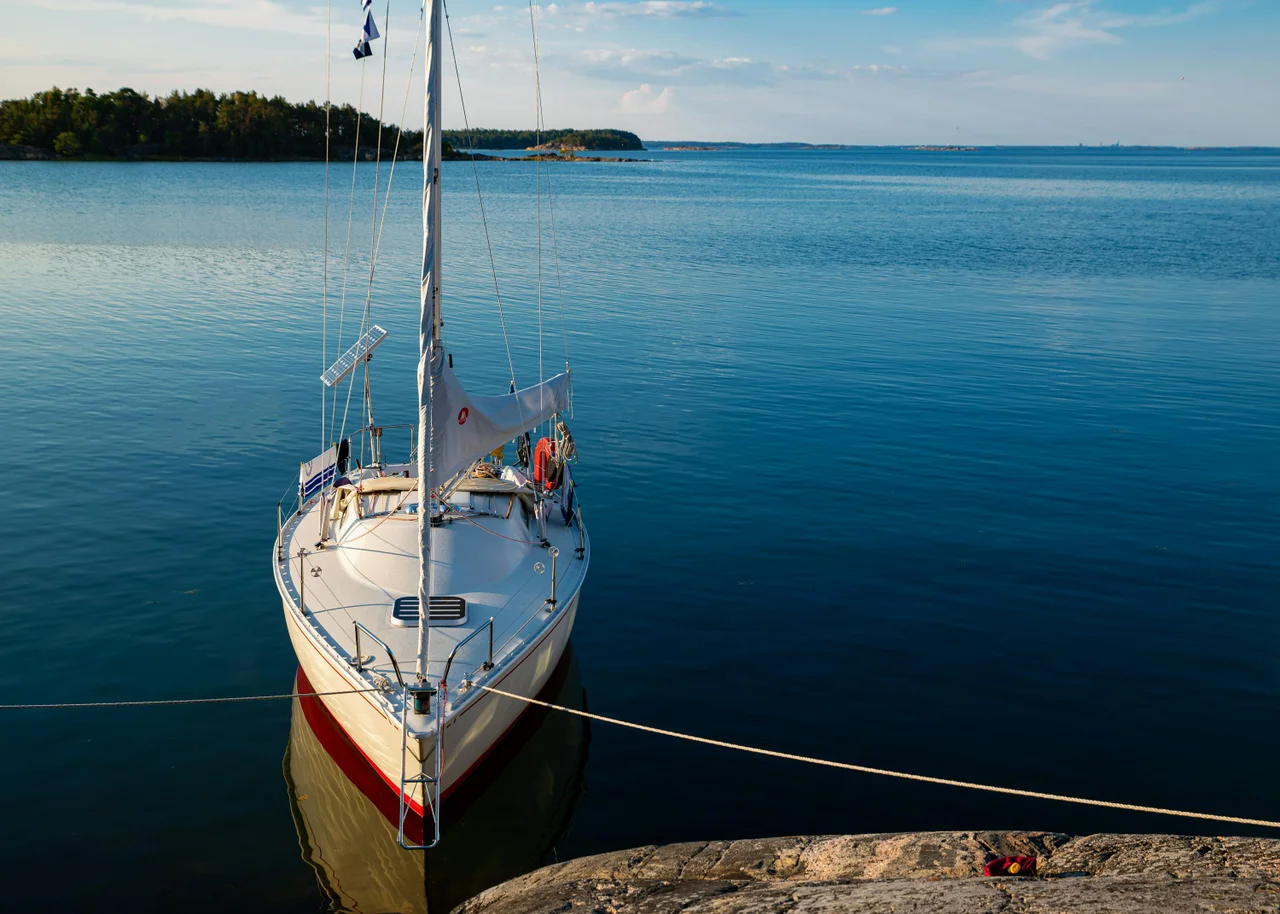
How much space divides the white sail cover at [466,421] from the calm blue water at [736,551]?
4.08 meters

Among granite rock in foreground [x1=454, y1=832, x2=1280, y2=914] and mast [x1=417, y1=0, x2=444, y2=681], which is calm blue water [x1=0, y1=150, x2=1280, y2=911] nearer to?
granite rock in foreground [x1=454, y1=832, x2=1280, y2=914]

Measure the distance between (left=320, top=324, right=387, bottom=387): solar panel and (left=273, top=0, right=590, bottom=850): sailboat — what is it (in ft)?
0.18

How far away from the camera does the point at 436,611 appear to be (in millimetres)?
12906

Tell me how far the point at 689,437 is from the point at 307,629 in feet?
49.5

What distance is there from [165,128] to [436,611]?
16454 cm

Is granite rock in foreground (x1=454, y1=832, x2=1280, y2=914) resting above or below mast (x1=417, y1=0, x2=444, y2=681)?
below

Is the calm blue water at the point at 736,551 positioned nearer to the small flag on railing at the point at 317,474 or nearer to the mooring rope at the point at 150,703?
the mooring rope at the point at 150,703

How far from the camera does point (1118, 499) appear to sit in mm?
22391

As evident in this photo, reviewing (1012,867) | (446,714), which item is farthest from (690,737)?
(1012,867)

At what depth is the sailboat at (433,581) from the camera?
36.6 ft

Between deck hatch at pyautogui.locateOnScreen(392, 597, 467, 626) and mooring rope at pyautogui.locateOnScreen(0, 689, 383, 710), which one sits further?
deck hatch at pyautogui.locateOnScreen(392, 597, 467, 626)

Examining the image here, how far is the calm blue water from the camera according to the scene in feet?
40.6

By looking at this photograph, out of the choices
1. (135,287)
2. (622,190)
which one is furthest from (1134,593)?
(622,190)

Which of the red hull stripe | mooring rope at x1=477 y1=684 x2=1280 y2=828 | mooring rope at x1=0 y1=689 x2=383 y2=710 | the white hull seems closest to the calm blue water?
mooring rope at x1=0 y1=689 x2=383 y2=710
